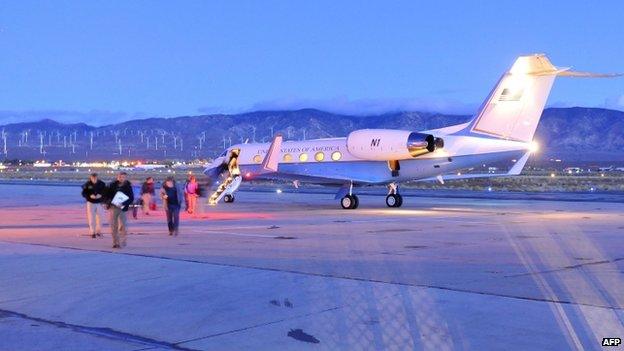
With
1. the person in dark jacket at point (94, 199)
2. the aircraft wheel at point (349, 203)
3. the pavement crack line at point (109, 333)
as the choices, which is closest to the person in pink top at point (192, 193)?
the aircraft wheel at point (349, 203)

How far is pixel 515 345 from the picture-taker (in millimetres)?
8438

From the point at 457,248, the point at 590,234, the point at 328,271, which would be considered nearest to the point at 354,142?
the point at 590,234

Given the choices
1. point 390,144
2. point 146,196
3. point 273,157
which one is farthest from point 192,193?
point 390,144

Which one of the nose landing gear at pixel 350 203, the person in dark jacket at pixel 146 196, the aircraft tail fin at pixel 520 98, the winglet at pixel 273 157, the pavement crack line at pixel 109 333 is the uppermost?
the aircraft tail fin at pixel 520 98

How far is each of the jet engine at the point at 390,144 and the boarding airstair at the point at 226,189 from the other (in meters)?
7.73

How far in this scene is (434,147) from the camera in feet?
103

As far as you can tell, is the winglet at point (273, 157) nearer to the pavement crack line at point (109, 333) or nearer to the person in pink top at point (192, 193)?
the person in pink top at point (192, 193)

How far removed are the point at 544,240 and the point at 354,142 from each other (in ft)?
49.2

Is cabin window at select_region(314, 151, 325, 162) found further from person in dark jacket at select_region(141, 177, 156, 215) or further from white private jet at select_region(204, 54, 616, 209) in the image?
person in dark jacket at select_region(141, 177, 156, 215)

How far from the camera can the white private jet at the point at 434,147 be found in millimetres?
30547

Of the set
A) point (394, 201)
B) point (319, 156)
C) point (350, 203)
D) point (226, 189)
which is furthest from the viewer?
point (226, 189)

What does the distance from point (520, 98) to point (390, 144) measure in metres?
5.18

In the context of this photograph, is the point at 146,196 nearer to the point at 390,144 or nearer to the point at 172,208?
the point at 390,144

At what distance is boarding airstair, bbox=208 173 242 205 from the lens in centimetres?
3825
